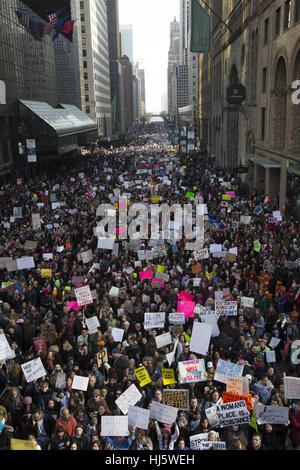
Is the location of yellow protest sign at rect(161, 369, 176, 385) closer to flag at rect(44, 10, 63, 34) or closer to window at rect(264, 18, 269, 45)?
window at rect(264, 18, 269, 45)

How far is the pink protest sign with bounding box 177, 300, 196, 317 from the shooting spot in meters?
12.8

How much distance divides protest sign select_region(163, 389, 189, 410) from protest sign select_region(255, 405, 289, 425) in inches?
55.6

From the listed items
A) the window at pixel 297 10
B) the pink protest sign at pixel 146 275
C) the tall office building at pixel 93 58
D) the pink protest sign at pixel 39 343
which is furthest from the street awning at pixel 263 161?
the tall office building at pixel 93 58

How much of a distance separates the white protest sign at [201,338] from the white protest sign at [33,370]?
3475 mm

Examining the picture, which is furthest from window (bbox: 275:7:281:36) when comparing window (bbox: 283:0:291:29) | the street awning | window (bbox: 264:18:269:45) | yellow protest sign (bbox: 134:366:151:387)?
yellow protest sign (bbox: 134:366:151:387)

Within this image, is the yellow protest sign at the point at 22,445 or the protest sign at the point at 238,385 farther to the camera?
the protest sign at the point at 238,385

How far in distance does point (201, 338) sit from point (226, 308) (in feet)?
7.11

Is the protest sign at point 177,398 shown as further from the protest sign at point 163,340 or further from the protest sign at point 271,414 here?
the protest sign at point 163,340

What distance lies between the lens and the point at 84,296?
45.2ft

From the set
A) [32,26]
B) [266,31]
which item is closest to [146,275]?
[266,31]

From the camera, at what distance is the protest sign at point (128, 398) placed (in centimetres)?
898

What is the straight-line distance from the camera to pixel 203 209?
22984 millimetres

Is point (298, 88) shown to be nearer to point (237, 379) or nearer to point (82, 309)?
point (82, 309)

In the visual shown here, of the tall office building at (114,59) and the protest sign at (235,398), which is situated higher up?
the tall office building at (114,59)
